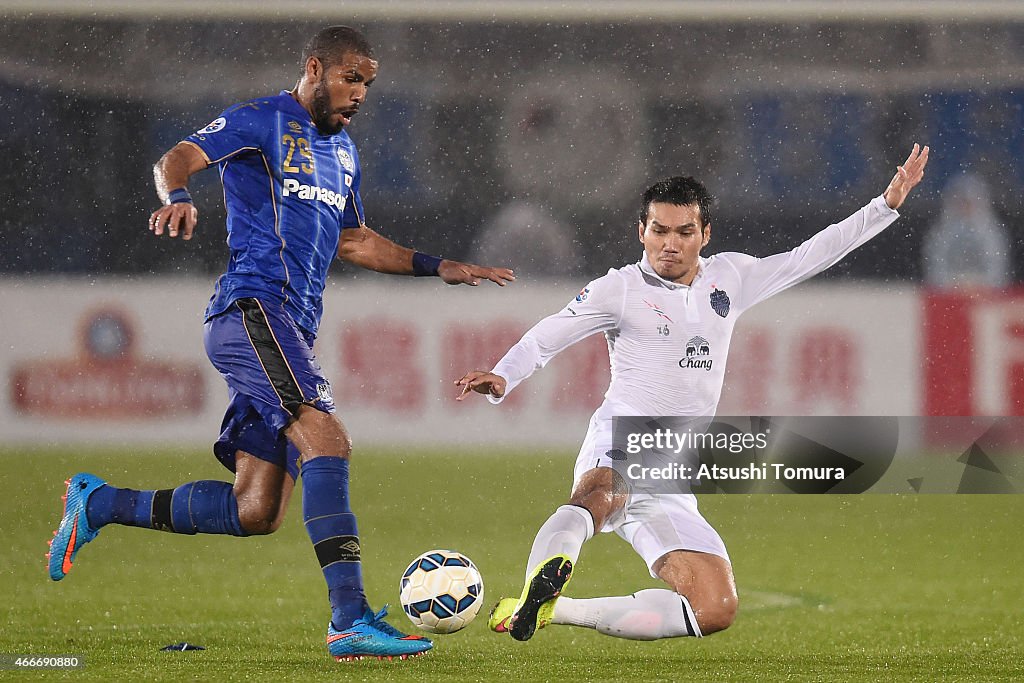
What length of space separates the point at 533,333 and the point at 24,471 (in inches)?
263

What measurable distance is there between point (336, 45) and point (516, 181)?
7.87 m

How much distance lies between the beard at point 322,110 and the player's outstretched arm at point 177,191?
0.37 metres

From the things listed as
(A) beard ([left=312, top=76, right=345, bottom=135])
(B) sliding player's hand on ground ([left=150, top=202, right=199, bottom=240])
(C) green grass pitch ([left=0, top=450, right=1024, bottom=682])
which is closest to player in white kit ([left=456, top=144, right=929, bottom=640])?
(C) green grass pitch ([left=0, top=450, right=1024, bottom=682])

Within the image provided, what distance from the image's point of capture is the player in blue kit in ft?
10.7

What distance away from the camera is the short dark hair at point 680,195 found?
382cm

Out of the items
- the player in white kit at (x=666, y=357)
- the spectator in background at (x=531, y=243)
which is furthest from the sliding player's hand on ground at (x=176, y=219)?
the spectator in background at (x=531, y=243)

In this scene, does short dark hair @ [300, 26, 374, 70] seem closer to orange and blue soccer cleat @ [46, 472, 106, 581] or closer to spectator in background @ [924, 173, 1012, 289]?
orange and blue soccer cleat @ [46, 472, 106, 581]

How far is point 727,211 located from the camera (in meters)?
10.3

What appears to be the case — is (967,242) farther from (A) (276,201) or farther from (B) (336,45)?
(A) (276,201)

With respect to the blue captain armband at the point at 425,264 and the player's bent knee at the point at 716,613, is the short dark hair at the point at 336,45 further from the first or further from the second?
the player's bent knee at the point at 716,613

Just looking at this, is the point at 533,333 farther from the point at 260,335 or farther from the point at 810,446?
the point at 810,446

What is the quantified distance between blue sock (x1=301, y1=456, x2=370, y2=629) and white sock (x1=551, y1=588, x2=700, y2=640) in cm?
59

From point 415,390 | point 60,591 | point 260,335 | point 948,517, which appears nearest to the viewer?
point 260,335

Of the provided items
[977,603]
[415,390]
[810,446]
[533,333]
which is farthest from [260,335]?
[415,390]
